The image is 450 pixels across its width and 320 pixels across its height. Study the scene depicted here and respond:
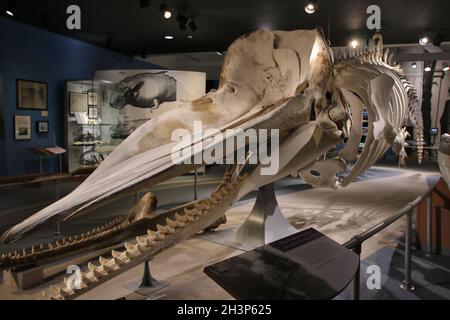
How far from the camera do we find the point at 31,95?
6754 mm

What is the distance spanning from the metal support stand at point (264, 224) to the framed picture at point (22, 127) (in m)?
4.80

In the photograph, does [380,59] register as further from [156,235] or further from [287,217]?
[156,235]

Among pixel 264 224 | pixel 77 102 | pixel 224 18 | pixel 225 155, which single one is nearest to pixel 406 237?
pixel 264 224

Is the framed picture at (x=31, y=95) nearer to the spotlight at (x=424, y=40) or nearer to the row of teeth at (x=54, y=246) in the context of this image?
the row of teeth at (x=54, y=246)

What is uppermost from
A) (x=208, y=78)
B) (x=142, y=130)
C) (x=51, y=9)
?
(x=51, y=9)

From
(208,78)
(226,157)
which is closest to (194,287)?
(226,157)

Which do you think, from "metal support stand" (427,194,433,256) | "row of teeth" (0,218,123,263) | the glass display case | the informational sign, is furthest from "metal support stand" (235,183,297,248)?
the glass display case

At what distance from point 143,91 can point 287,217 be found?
357 centimetres

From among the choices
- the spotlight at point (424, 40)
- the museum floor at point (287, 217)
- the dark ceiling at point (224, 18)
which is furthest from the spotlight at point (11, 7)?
the spotlight at point (424, 40)

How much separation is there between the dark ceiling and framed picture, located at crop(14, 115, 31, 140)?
1627 mm

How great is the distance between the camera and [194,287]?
2.73 metres

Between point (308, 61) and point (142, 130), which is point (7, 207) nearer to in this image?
point (142, 130)

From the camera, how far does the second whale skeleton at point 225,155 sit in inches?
57.6
